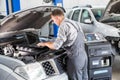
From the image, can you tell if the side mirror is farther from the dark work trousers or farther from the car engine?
the dark work trousers

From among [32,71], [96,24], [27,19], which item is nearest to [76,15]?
[96,24]

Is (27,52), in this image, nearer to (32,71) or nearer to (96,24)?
(32,71)

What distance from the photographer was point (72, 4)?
14148 mm

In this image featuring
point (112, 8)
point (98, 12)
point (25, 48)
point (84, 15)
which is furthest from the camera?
point (84, 15)

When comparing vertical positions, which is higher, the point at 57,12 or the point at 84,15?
the point at 57,12

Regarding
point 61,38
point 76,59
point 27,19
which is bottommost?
point 76,59

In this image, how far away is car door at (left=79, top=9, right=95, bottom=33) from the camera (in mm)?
8443

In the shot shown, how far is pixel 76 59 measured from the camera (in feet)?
12.2

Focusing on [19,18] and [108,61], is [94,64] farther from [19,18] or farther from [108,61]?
[19,18]

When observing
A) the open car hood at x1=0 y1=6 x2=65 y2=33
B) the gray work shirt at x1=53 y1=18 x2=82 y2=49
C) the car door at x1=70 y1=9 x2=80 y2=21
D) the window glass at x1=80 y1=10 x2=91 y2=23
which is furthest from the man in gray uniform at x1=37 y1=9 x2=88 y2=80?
the car door at x1=70 y1=9 x2=80 y2=21

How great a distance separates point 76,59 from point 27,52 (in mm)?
720

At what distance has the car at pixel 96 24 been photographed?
6706 mm

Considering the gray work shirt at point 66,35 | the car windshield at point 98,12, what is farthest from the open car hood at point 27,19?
the car windshield at point 98,12

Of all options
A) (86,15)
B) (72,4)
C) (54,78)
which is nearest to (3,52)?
(54,78)
